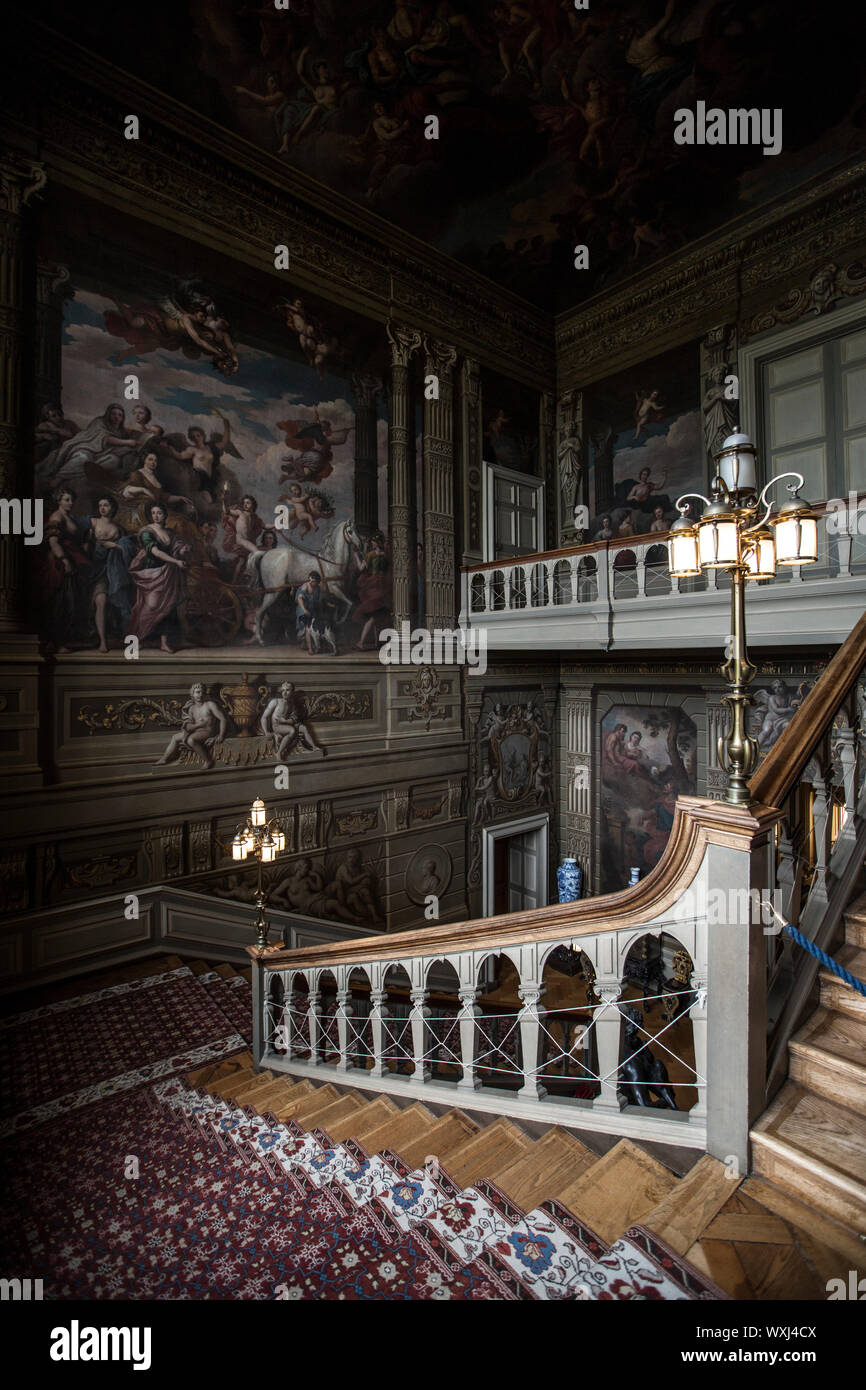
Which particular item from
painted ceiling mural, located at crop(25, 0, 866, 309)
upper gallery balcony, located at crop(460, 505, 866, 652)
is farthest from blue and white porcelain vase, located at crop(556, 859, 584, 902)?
painted ceiling mural, located at crop(25, 0, 866, 309)

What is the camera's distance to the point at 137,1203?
302cm

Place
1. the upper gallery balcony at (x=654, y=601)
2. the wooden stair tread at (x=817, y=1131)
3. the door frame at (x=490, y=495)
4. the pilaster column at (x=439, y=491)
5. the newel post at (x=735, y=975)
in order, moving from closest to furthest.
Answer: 1. the wooden stair tread at (x=817, y=1131)
2. the newel post at (x=735, y=975)
3. the upper gallery balcony at (x=654, y=601)
4. the pilaster column at (x=439, y=491)
5. the door frame at (x=490, y=495)

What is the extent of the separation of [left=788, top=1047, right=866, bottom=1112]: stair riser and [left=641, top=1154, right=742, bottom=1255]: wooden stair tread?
0.47m

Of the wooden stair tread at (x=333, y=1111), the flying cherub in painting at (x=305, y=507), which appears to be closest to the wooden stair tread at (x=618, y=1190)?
the wooden stair tread at (x=333, y=1111)

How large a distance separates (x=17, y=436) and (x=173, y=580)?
194cm

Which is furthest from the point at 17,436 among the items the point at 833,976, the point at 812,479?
the point at 812,479

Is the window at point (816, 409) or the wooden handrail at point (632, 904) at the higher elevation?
the window at point (816, 409)

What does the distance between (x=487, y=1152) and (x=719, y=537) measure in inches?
109

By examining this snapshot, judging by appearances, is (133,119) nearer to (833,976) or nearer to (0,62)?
(0,62)

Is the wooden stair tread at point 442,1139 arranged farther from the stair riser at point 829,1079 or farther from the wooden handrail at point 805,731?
the wooden handrail at point 805,731

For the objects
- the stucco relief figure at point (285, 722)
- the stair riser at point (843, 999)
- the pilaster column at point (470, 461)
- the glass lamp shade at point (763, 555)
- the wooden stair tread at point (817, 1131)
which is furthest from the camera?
the pilaster column at point (470, 461)

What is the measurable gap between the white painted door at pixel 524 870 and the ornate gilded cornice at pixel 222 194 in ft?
27.9

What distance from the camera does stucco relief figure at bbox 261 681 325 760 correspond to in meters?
7.80

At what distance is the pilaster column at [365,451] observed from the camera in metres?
8.78
